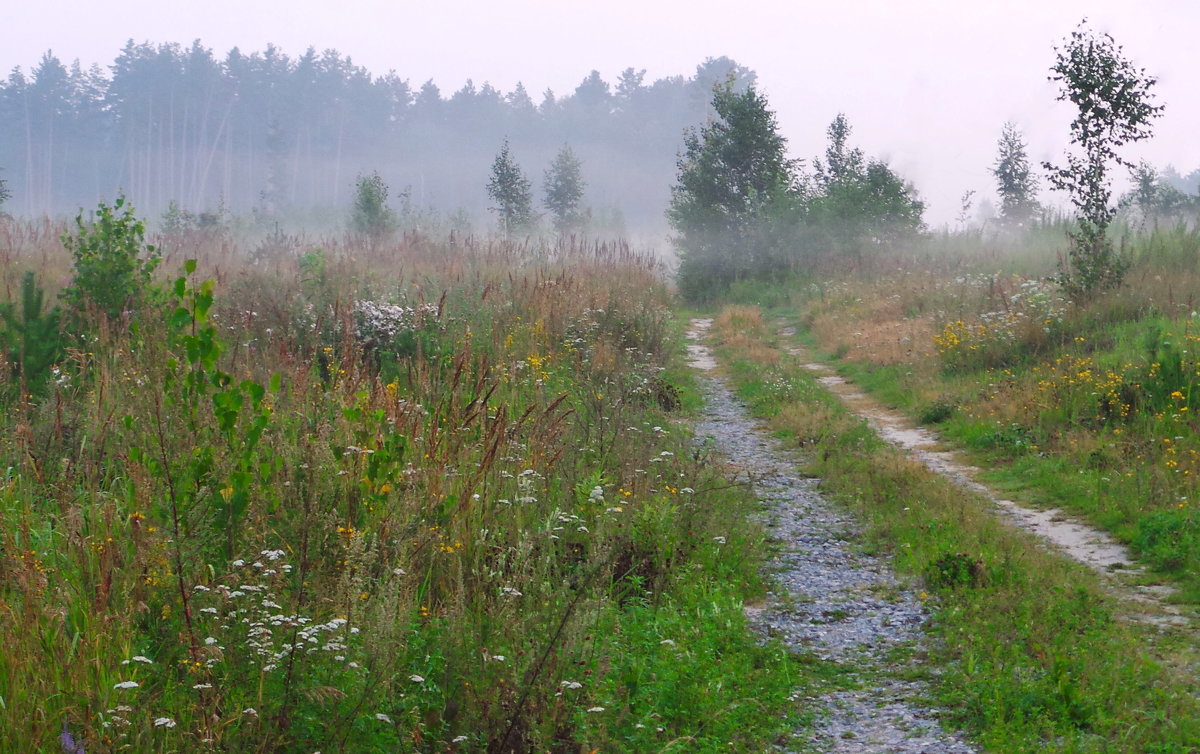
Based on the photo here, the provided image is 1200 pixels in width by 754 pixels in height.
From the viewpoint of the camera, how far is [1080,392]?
977 cm

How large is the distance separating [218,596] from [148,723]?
2.45 ft

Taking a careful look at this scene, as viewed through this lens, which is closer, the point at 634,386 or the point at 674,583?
the point at 674,583

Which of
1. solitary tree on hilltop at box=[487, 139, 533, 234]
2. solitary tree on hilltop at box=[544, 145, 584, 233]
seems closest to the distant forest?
solitary tree on hilltop at box=[544, 145, 584, 233]

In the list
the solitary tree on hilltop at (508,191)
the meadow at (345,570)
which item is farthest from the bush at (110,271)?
the solitary tree on hilltop at (508,191)

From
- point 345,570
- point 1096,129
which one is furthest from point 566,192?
point 345,570

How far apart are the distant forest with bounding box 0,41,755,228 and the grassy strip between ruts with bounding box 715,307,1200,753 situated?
83566 millimetres

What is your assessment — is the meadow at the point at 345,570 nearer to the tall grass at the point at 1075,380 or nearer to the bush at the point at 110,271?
the bush at the point at 110,271

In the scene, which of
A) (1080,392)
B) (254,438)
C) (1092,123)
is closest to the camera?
(254,438)

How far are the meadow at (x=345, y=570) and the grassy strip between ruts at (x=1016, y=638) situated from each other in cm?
87

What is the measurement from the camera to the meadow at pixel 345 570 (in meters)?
3.07

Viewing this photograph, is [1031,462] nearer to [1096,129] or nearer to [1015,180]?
[1096,129]

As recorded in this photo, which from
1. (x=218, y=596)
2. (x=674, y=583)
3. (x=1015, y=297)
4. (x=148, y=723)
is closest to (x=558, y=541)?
(x=674, y=583)

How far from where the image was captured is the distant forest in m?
96.2

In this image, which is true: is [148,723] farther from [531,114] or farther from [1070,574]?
[531,114]
